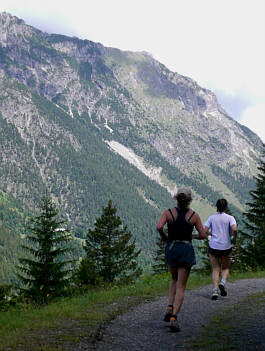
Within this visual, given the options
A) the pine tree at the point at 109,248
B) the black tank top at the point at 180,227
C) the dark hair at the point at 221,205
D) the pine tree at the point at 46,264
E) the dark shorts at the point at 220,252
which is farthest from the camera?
the pine tree at the point at 109,248

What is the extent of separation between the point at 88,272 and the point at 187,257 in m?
20.1

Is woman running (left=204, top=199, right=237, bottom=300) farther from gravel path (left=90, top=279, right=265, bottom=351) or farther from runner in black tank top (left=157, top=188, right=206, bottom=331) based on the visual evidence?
runner in black tank top (left=157, top=188, right=206, bottom=331)

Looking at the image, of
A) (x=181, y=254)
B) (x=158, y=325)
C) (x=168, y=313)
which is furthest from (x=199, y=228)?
(x=158, y=325)

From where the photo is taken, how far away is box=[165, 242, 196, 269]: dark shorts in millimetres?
9539

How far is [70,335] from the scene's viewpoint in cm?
831

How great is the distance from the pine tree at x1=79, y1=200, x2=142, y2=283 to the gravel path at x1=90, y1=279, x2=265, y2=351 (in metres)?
22.8

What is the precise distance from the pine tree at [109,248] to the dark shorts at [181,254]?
26.4 meters

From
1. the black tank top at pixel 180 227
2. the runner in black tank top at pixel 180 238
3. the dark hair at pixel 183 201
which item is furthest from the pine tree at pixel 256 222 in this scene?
the dark hair at pixel 183 201

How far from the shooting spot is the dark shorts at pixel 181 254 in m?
9.54

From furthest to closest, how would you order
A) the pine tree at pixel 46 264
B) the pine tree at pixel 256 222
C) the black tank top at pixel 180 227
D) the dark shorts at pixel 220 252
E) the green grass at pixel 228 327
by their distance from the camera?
the pine tree at pixel 46 264 < the pine tree at pixel 256 222 < the dark shorts at pixel 220 252 < the black tank top at pixel 180 227 < the green grass at pixel 228 327

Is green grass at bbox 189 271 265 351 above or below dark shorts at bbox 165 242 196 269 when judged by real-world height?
below

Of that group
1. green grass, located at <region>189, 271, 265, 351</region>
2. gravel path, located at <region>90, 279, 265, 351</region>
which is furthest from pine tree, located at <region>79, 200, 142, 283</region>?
green grass, located at <region>189, 271, 265, 351</region>

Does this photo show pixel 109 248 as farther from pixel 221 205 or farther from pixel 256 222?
pixel 221 205

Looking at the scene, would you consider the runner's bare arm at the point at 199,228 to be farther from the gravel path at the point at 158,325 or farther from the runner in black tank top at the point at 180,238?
the gravel path at the point at 158,325
